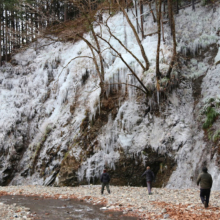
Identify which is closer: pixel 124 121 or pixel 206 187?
pixel 206 187

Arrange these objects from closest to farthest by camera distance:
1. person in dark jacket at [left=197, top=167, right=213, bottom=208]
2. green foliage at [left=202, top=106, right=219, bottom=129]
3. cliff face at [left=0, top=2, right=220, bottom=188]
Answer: person in dark jacket at [left=197, top=167, right=213, bottom=208]
green foliage at [left=202, top=106, right=219, bottom=129]
cliff face at [left=0, top=2, right=220, bottom=188]

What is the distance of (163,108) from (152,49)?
17.7 ft

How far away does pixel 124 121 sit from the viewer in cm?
1368

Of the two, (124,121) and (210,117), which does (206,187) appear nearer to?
(210,117)

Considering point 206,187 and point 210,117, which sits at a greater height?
point 210,117

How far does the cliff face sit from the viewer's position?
39.2 ft

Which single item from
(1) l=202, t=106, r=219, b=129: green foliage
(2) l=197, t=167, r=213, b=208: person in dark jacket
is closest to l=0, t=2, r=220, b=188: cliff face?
(1) l=202, t=106, r=219, b=129: green foliage

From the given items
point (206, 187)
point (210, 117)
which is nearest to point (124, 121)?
point (210, 117)

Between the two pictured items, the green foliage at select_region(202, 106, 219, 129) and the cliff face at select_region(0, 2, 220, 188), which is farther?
the cliff face at select_region(0, 2, 220, 188)

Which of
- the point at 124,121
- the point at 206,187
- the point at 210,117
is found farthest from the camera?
the point at 124,121

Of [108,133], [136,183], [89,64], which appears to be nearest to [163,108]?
[108,133]

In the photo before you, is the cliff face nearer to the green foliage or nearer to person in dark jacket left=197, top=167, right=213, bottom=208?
the green foliage

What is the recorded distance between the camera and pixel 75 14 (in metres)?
29.7

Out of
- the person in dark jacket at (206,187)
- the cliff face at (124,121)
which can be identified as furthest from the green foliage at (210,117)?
the person in dark jacket at (206,187)
